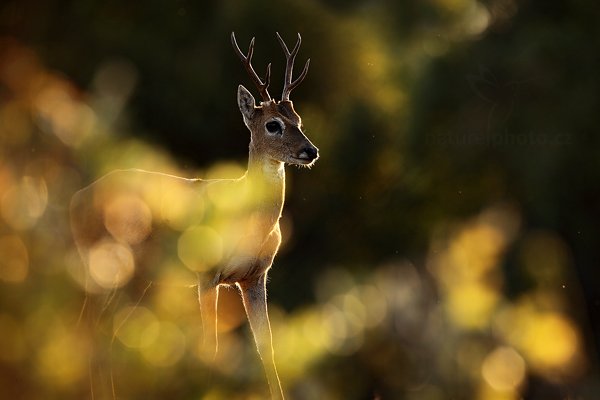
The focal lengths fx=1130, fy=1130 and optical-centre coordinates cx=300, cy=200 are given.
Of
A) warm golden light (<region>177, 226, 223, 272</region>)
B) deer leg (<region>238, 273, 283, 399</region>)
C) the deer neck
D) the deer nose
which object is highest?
the deer nose

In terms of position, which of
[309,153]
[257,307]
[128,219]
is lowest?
[257,307]

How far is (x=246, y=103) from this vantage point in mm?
5961

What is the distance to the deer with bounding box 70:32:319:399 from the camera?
5.42m

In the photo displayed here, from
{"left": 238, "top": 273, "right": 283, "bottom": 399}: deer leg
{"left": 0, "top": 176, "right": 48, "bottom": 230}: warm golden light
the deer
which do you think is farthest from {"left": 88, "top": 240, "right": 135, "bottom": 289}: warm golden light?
{"left": 0, "top": 176, "right": 48, "bottom": 230}: warm golden light

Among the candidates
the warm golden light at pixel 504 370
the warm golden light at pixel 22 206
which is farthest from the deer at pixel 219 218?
the warm golden light at pixel 504 370

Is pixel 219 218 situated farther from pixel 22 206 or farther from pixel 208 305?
pixel 22 206

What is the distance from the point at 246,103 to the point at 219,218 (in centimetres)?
69

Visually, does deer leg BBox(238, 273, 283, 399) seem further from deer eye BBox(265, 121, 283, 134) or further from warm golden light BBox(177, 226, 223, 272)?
deer eye BBox(265, 121, 283, 134)

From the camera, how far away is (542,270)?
330cm

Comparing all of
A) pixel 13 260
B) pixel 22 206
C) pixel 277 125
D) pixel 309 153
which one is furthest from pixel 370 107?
pixel 13 260

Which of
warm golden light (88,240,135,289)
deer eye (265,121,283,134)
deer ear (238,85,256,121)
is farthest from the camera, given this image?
deer ear (238,85,256,121)

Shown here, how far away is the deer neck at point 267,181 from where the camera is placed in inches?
218

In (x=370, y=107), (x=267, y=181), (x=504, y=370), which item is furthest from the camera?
(x=370, y=107)

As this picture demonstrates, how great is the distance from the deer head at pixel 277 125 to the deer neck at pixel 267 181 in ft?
0.12
